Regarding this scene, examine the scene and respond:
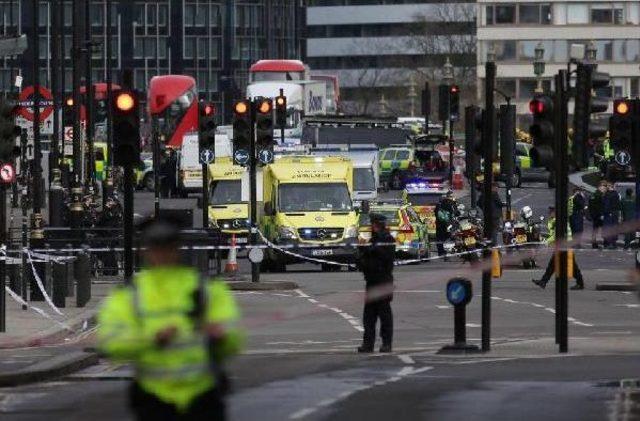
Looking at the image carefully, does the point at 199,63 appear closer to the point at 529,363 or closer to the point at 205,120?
the point at 205,120

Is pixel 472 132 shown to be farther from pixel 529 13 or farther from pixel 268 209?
pixel 529 13

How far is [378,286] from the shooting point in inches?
976

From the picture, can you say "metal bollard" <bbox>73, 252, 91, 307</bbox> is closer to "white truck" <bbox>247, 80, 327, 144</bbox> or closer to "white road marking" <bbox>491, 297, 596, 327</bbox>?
"white road marking" <bbox>491, 297, 596, 327</bbox>

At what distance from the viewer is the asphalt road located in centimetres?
1777

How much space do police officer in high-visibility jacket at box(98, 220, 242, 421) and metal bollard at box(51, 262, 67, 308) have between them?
70.9 ft

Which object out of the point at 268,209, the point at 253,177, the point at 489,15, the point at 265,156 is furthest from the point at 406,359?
the point at 489,15

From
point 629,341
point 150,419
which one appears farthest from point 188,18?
point 150,419

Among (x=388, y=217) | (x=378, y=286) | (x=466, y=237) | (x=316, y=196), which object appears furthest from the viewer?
(x=388, y=217)

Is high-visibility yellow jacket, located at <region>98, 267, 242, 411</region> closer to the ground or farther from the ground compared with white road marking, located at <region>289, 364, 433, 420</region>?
farther from the ground

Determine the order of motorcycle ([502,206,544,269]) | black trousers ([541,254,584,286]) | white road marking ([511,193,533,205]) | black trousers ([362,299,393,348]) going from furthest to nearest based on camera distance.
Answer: white road marking ([511,193,533,205])
motorcycle ([502,206,544,269])
black trousers ([541,254,584,286])
black trousers ([362,299,393,348])

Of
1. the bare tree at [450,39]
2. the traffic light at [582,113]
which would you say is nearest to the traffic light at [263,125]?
the traffic light at [582,113]

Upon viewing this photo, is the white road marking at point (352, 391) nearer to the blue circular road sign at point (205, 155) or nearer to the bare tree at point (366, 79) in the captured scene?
the blue circular road sign at point (205, 155)

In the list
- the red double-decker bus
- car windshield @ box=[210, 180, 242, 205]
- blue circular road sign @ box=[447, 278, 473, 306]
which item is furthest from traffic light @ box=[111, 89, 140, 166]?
the red double-decker bus

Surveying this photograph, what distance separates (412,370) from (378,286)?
10.3 ft
